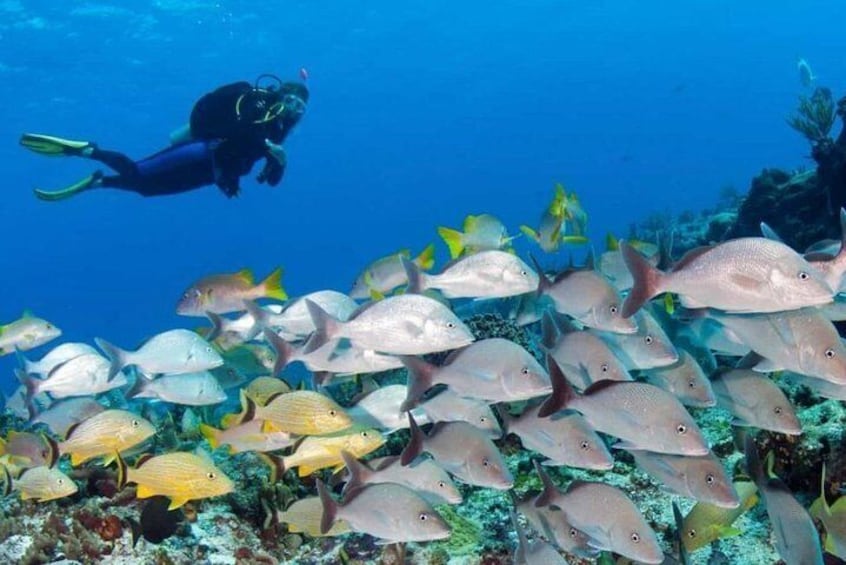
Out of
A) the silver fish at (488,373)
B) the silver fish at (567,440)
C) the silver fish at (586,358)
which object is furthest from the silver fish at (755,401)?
the silver fish at (488,373)

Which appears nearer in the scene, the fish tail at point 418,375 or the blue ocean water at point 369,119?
the fish tail at point 418,375

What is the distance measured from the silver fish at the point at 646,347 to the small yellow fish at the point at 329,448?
171 centimetres

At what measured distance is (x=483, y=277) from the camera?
4734 millimetres

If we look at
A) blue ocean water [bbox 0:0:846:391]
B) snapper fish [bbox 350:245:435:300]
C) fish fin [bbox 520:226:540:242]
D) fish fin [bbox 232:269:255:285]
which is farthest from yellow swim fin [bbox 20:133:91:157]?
blue ocean water [bbox 0:0:846:391]

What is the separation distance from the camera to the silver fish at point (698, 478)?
329 centimetres

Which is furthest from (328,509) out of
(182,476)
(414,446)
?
(182,476)

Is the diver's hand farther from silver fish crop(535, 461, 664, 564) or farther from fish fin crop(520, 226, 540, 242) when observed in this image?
silver fish crop(535, 461, 664, 564)

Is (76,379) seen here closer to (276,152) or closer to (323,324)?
(323,324)

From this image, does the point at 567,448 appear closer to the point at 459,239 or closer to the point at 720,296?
the point at 720,296

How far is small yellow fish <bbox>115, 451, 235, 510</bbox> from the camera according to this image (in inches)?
169

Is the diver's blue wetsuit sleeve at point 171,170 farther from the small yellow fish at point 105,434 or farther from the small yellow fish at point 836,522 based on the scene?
the small yellow fish at point 836,522

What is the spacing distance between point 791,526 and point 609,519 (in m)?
0.84

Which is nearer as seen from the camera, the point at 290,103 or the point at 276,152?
the point at 276,152

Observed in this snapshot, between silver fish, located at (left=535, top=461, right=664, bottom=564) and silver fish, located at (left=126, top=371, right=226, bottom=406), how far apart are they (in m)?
3.21
